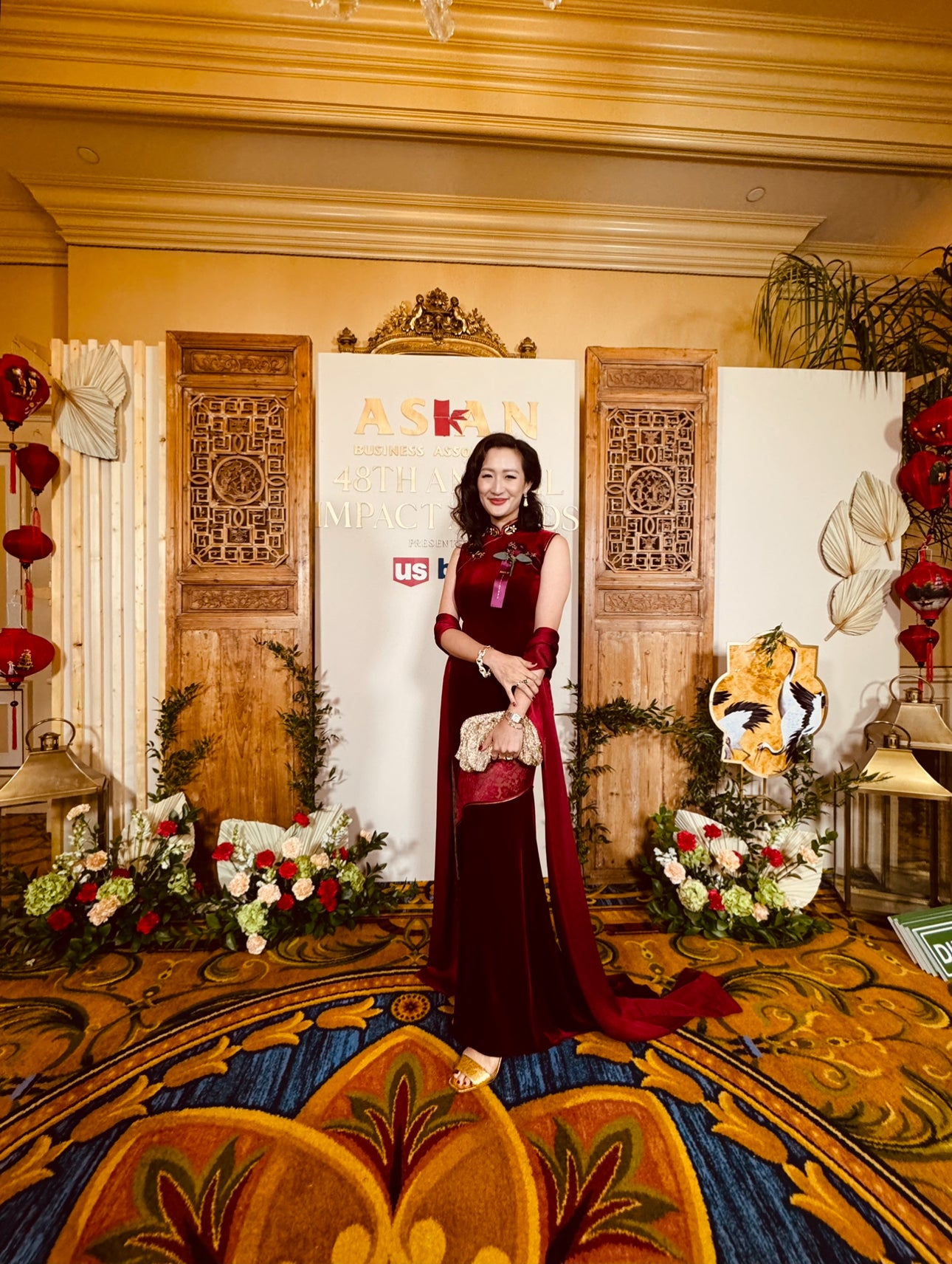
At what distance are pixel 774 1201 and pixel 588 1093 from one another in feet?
1.67

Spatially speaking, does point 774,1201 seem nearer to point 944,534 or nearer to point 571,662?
point 571,662

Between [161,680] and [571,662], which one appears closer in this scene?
[161,680]

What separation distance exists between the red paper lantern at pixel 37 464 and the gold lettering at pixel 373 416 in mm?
1542

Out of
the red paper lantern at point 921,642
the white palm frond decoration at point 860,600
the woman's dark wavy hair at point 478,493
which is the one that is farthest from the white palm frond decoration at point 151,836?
the red paper lantern at point 921,642

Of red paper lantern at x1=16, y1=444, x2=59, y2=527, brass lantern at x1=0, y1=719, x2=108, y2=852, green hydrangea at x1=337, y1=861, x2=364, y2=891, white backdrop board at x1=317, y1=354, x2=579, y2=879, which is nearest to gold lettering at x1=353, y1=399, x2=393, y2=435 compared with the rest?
white backdrop board at x1=317, y1=354, x2=579, y2=879

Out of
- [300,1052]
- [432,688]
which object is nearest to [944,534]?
[432,688]

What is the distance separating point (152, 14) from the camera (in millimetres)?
3076

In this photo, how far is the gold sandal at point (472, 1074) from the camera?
1.76 metres

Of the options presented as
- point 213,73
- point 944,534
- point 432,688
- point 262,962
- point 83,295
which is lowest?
point 262,962

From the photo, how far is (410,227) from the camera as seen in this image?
399cm

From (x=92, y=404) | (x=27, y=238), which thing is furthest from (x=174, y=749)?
(x=27, y=238)

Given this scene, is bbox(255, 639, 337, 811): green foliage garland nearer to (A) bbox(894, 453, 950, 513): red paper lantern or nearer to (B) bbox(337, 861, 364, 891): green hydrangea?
(B) bbox(337, 861, 364, 891): green hydrangea

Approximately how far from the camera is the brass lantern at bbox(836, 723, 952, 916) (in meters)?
2.79

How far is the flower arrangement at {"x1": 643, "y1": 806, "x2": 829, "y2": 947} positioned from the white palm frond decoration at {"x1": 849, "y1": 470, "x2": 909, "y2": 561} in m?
1.70
